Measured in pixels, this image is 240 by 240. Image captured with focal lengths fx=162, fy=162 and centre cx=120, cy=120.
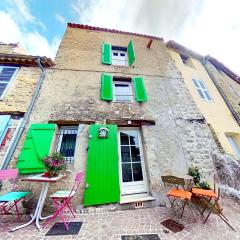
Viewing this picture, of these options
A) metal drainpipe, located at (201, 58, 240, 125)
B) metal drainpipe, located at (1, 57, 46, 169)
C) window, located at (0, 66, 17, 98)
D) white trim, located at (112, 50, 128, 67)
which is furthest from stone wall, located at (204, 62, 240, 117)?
window, located at (0, 66, 17, 98)

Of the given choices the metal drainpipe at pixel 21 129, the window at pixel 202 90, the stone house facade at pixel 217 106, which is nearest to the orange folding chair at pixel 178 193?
the stone house facade at pixel 217 106

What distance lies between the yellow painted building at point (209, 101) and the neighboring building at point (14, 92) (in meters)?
6.73

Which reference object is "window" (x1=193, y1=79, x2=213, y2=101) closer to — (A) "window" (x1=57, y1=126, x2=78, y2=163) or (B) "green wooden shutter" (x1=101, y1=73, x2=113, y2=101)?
(B) "green wooden shutter" (x1=101, y1=73, x2=113, y2=101)

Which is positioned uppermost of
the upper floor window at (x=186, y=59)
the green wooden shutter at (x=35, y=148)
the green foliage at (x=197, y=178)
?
the upper floor window at (x=186, y=59)

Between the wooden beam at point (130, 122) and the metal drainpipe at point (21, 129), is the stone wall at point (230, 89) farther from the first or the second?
the metal drainpipe at point (21, 129)

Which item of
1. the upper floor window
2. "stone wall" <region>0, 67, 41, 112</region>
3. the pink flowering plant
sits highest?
the upper floor window

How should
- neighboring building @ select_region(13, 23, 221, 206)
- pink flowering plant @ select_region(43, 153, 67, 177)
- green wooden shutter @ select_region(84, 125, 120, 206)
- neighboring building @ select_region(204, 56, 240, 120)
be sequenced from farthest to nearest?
neighboring building @ select_region(204, 56, 240, 120)
neighboring building @ select_region(13, 23, 221, 206)
green wooden shutter @ select_region(84, 125, 120, 206)
pink flowering plant @ select_region(43, 153, 67, 177)

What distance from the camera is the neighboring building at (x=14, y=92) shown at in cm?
489

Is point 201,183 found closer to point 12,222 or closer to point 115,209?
point 115,209

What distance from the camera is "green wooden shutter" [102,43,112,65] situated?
739 cm

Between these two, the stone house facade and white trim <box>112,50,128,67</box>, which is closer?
the stone house facade

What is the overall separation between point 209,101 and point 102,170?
20.8 feet

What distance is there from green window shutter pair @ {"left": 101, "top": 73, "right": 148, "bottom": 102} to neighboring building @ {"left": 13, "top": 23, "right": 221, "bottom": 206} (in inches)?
1.5

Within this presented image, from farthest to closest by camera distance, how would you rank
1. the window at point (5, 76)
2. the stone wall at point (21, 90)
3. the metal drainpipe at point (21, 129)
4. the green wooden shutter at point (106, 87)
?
1. the green wooden shutter at point (106, 87)
2. the window at point (5, 76)
3. the stone wall at point (21, 90)
4. the metal drainpipe at point (21, 129)
